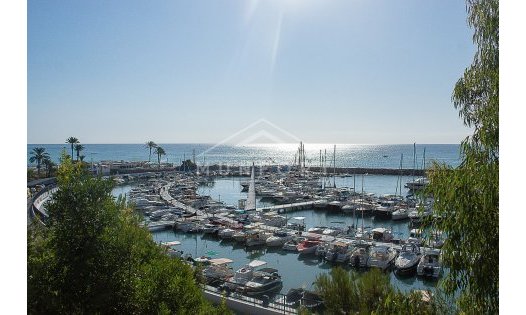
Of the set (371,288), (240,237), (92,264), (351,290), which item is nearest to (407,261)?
(240,237)

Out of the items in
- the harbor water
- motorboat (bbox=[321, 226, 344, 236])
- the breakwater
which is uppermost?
the breakwater

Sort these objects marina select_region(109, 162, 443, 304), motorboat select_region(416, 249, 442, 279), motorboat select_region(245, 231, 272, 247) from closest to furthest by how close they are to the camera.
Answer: motorboat select_region(416, 249, 442, 279)
marina select_region(109, 162, 443, 304)
motorboat select_region(245, 231, 272, 247)

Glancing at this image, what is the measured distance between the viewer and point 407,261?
1199cm

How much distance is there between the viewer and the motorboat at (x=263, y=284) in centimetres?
1022

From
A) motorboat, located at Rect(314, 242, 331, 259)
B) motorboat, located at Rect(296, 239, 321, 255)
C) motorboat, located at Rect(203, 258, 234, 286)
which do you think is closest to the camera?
motorboat, located at Rect(203, 258, 234, 286)

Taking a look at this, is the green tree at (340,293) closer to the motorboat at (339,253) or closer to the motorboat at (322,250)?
the motorboat at (339,253)

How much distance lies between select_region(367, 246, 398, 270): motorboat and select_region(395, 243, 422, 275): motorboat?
0.77 ft

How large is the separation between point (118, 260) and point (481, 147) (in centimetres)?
307

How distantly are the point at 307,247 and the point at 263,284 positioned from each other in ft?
12.7

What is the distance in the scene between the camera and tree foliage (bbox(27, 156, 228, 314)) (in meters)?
A: 3.39

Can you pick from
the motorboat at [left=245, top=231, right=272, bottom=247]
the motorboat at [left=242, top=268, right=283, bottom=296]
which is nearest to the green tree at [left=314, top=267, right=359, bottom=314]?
the motorboat at [left=242, top=268, right=283, bottom=296]

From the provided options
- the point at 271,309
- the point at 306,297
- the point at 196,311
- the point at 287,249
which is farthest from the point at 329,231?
the point at 196,311

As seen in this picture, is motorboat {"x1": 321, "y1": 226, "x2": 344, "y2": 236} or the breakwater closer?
motorboat {"x1": 321, "y1": 226, "x2": 344, "y2": 236}

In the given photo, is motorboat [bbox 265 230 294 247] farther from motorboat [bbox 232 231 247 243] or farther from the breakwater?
the breakwater
